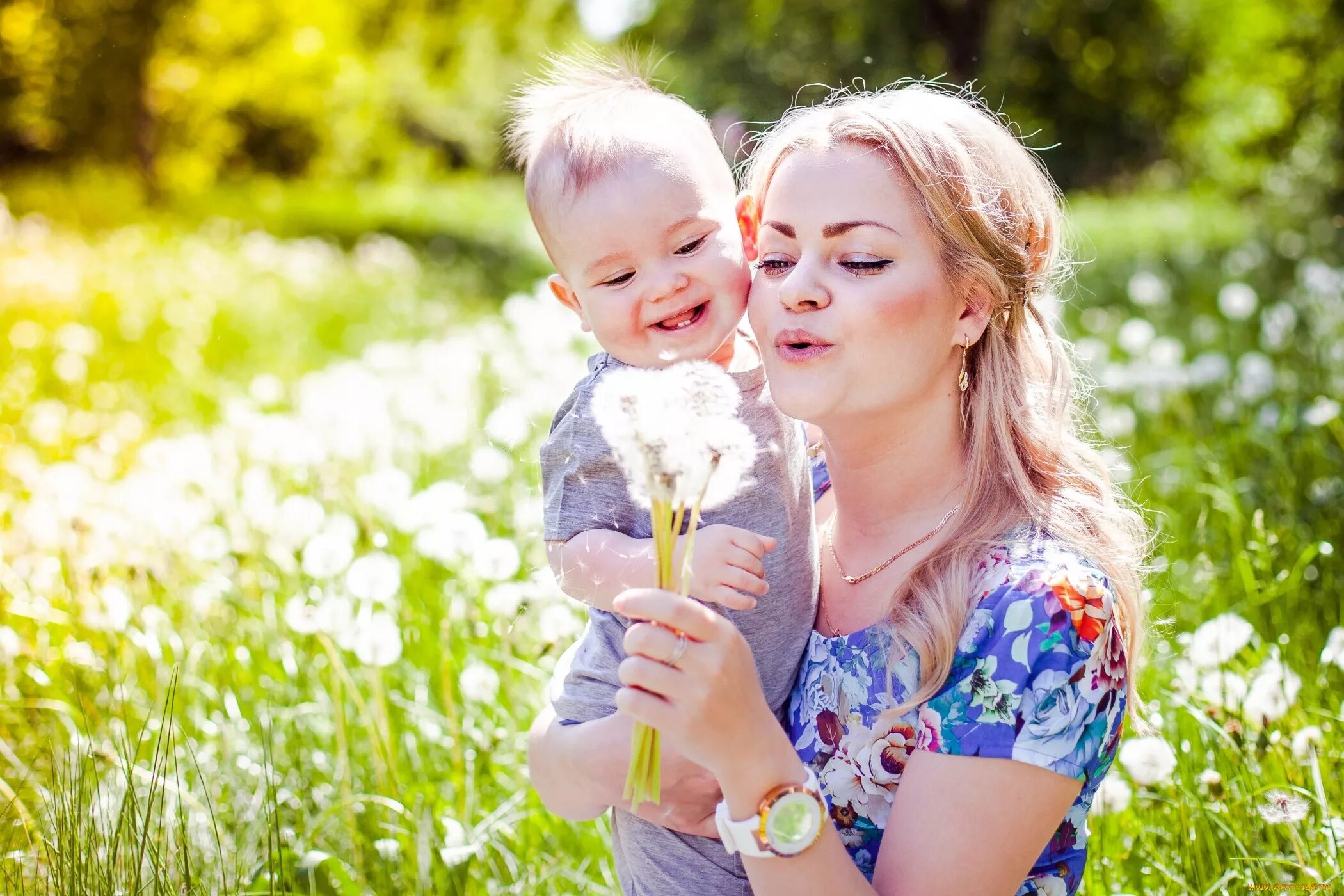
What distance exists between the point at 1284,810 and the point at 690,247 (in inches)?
54.0

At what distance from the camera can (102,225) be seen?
1286 cm

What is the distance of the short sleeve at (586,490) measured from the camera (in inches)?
71.4

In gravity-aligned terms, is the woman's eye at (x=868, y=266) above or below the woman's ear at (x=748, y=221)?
below

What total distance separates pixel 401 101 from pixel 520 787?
34.7 meters

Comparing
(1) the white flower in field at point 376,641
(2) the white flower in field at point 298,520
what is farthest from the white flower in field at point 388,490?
(1) the white flower in field at point 376,641

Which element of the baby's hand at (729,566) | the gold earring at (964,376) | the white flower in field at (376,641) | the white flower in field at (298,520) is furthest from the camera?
the white flower in field at (298,520)

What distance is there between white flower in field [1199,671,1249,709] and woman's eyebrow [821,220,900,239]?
3.98 ft

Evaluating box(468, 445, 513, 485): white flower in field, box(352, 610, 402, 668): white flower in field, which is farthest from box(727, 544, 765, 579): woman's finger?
box(468, 445, 513, 485): white flower in field

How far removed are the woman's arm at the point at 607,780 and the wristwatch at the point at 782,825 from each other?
0.29 metres

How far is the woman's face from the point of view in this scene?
5.67ft

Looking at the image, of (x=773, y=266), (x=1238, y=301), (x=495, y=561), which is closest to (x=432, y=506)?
(x=495, y=561)

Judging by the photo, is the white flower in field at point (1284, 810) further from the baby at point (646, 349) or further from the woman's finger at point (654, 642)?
the woman's finger at point (654, 642)

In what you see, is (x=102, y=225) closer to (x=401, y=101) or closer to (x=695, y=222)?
(x=695, y=222)

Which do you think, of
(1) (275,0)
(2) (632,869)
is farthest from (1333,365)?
(1) (275,0)
